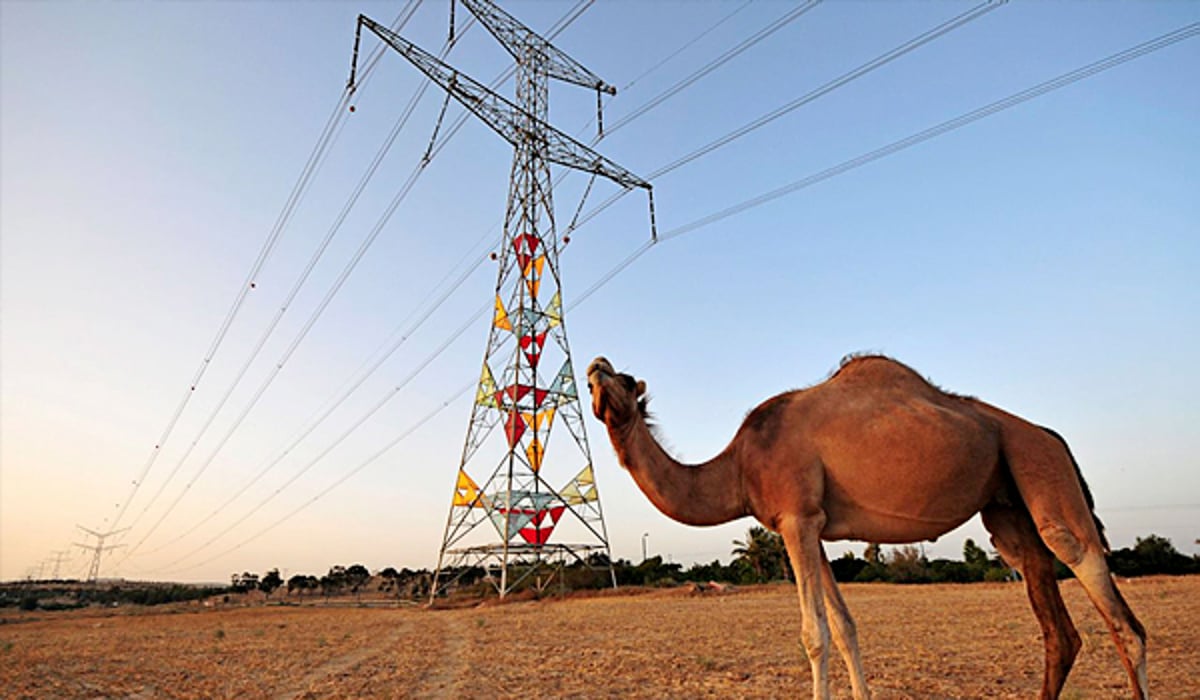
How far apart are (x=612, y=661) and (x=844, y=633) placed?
20.0ft

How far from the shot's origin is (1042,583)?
18.5 feet

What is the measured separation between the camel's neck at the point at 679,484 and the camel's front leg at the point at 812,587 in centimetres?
60

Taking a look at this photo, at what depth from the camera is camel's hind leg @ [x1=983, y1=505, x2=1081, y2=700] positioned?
548cm

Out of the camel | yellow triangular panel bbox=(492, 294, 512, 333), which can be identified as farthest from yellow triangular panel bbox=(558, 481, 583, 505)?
the camel

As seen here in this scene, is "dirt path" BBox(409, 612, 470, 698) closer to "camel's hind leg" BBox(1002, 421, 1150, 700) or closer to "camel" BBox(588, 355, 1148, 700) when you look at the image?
"camel" BBox(588, 355, 1148, 700)

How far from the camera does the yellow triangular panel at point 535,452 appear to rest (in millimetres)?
33281

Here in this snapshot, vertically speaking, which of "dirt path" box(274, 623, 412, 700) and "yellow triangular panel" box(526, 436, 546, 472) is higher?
"yellow triangular panel" box(526, 436, 546, 472)

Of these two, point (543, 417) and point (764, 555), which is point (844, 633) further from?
point (764, 555)

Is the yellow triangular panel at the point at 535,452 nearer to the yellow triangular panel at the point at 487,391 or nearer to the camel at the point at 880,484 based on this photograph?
the yellow triangular panel at the point at 487,391

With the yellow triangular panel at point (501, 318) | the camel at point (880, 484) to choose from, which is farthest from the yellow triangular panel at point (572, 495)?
the camel at point (880, 484)

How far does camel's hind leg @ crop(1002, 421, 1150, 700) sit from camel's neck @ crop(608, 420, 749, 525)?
2.17 metres

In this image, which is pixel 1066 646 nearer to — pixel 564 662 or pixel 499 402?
pixel 564 662

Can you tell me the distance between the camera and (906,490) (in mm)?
5105

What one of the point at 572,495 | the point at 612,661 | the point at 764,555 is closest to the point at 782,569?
the point at 764,555
